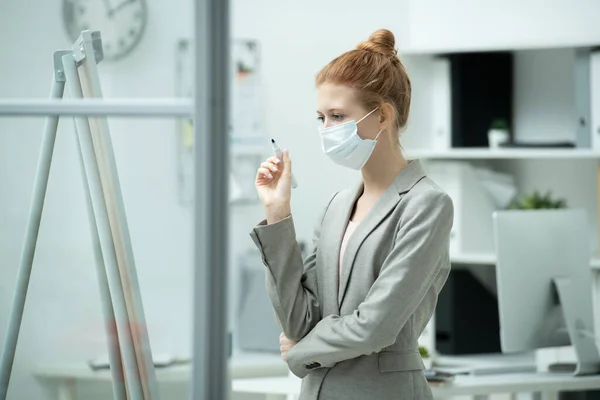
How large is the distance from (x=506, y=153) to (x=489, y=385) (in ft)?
3.30

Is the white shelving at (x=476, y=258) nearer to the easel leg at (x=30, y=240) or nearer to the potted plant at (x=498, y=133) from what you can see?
the potted plant at (x=498, y=133)

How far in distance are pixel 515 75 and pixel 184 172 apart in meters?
2.50

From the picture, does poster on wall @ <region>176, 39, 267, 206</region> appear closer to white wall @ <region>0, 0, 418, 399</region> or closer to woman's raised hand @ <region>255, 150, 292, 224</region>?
woman's raised hand @ <region>255, 150, 292, 224</region>

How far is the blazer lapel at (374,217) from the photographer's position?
170cm

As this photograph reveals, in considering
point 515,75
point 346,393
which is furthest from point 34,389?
point 515,75

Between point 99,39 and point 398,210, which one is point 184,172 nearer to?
point 99,39

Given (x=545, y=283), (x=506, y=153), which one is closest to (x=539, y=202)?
(x=506, y=153)

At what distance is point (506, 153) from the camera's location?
326 centimetres

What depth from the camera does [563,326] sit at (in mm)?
2723

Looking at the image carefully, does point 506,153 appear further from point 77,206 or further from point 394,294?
point 77,206

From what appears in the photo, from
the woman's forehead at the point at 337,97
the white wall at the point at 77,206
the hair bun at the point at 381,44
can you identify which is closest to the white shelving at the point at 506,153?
the hair bun at the point at 381,44

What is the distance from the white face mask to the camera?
1722mm

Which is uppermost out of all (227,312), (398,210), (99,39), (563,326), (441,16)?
(441,16)

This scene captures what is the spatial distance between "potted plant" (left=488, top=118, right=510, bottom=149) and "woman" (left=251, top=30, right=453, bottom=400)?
5.57ft
